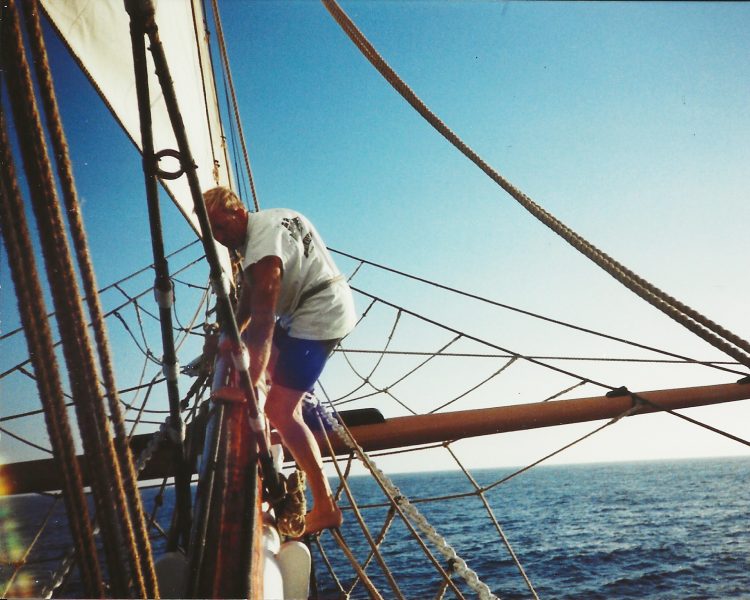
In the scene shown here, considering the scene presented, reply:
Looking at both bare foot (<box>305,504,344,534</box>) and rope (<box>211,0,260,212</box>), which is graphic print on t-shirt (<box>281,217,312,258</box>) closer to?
bare foot (<box>305,504,344,534</box>)

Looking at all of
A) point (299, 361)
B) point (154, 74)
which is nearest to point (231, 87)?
point (154, 74)

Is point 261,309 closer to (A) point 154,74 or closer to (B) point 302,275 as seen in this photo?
(B) point 302,275

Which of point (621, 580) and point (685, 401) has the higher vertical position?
point (685, 401)

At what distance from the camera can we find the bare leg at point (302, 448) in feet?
6.18

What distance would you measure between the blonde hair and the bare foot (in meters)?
1.28

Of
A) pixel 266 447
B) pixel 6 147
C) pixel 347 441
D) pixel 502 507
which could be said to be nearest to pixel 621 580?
pixel 347 441

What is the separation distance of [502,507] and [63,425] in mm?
47010

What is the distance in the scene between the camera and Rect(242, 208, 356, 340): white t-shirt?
1625 millimetres

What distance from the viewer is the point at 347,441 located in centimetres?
245

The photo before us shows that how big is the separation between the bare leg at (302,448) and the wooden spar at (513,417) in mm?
1437

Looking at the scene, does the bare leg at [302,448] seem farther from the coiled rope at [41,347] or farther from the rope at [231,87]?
the rope at [231,87]

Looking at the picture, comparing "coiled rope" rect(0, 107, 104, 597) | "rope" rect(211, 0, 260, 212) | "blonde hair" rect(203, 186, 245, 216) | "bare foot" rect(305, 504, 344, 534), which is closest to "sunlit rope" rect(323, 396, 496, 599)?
"bare foot" rect(305, 504, 344, 534)

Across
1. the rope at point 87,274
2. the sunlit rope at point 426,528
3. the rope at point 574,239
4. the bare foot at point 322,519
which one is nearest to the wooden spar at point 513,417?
the sunlit rope at point 426,528

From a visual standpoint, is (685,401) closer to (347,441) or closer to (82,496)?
(347,441)
